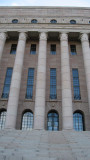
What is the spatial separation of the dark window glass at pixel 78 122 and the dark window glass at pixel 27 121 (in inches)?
317

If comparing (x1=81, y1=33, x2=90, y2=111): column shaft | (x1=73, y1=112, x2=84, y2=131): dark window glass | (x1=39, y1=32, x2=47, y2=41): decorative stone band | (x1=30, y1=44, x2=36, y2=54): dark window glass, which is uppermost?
(x1=39, y1=32, x2=47, y2=41): decorative stone band

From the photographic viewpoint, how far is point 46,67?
3070cm

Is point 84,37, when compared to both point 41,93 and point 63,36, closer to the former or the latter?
point 63,36

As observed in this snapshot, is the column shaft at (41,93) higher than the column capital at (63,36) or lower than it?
lower

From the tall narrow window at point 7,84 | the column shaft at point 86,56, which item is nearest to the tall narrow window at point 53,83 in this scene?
the column shaft at point 86,56

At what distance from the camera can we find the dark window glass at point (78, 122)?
1001 inches

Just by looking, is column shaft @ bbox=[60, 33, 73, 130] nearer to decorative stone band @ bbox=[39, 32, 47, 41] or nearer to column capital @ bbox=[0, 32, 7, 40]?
decorative stone band @ bbox=[39, 32, 47, 41]

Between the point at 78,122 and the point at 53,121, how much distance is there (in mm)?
4631

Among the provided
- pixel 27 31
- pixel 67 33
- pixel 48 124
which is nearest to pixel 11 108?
pixel 48 124

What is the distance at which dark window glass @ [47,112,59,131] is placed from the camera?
25.3 metres

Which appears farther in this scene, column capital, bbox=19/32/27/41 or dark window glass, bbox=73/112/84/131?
column capital, bbox=19/32/27/41

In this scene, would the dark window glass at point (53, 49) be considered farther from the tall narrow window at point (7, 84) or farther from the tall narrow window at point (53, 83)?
the tall narrow window at point (7, 84)

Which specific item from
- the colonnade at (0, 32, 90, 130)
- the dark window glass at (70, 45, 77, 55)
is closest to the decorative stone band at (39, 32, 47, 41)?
the colonnade at (0, 32, 90, 130)

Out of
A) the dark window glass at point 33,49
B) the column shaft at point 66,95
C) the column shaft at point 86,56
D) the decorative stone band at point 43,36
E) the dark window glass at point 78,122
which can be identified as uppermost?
the decorative stone band at point 43,36
